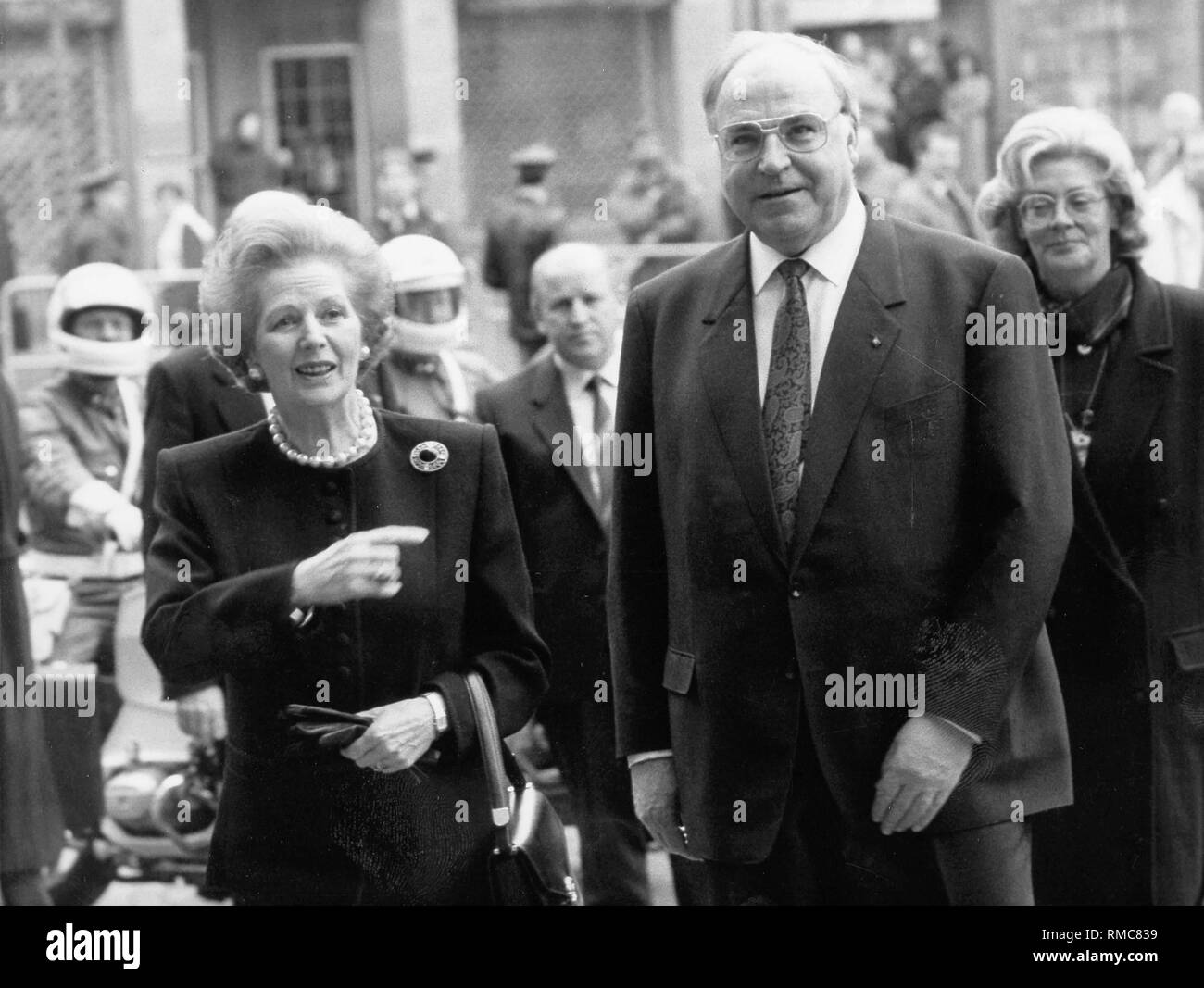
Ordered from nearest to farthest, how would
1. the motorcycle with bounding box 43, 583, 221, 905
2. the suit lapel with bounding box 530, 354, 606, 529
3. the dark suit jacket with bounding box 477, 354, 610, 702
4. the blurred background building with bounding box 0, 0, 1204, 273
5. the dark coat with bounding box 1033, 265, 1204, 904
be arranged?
the dark coat with bounding box 1033, 265, 1204, 904, the dark suit jacket with bounding box 477, 354, 610, 702, the suit lapel with bounding box 530, 354, 606, 529, the motorcycle with bounding box 43, 583, 221, 905, the blurred background building with bounding box 0, 0, 1204, 273

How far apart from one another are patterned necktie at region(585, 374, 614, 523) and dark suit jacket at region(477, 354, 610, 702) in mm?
29

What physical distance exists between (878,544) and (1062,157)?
1363 millimetres

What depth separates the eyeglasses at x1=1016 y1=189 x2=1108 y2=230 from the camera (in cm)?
435

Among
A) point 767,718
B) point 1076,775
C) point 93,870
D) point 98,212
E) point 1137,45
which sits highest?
point 1137,45

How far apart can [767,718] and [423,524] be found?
668 millimetres

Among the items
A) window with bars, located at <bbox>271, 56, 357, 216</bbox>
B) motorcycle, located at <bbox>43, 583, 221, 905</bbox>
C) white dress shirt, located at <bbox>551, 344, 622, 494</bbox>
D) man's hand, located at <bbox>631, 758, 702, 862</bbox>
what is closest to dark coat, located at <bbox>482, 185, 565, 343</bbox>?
motorcycle, located at <bbox>43, 583, 221, 905</bbox>

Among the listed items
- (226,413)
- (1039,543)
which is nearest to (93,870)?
(226,413)

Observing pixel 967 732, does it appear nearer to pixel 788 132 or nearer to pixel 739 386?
pixel 739 386

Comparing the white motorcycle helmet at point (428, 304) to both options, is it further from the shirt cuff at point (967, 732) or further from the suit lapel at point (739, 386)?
the shirt cuff at point (967, 732)

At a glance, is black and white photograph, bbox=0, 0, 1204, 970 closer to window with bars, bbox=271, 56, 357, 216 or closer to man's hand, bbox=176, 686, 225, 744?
man's hand, bbox=176, 686, 225, 744

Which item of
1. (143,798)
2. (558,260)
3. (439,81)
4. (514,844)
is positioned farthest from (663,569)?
(439,81)

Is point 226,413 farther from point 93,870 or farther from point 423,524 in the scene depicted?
point 93,870

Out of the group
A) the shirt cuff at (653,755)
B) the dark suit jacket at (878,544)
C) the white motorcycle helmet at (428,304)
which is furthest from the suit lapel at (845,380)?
the white motorcycle helmet at (428,304)
